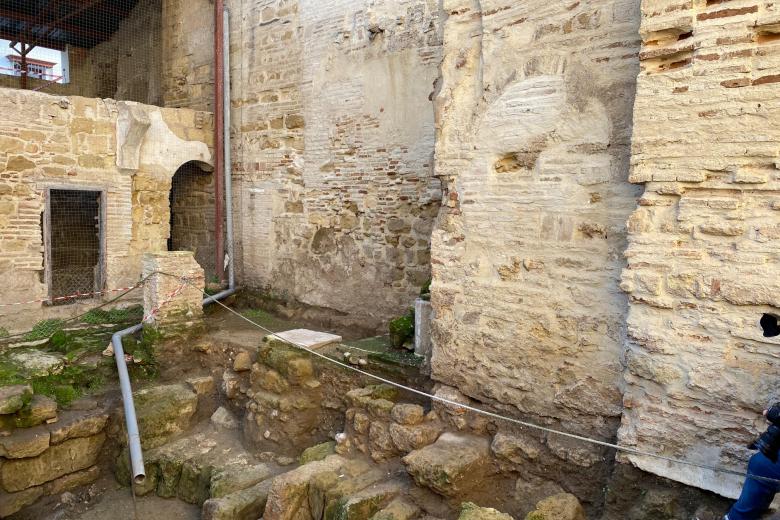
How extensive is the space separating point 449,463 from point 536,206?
6.20 ft

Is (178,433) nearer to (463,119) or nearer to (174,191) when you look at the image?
(463,119)

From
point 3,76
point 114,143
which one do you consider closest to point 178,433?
point 114,143

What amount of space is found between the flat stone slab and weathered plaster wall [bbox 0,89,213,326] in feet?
10.3

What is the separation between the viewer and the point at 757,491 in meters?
2.87

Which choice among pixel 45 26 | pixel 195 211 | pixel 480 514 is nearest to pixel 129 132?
pixel 195 211

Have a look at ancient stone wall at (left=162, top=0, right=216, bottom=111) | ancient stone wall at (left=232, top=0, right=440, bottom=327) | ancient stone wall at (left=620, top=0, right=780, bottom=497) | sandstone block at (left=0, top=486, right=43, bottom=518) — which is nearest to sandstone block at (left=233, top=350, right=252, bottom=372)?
ancient stone wall at (left=232, top=0, right=440, bottom=327)

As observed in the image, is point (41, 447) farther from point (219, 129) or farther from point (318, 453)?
point (219, 129)

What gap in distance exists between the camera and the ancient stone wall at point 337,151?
744 centimetres

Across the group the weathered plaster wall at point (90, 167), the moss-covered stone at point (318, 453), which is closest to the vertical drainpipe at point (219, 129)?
the weathered plaster wall at point (90, 167)

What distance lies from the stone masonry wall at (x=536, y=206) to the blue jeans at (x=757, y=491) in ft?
3.04

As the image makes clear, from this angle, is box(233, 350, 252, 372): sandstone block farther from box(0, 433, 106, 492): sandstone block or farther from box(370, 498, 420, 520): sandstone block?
box(370, 498, 420, 520): sandstone block

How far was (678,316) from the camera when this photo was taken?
335 centimetres

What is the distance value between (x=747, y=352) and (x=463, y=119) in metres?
2.54

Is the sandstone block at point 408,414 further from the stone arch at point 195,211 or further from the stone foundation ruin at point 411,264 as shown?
the stone arch at point 195,211
